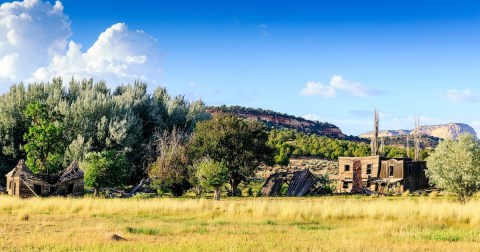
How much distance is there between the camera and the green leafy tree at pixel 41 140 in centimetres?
3734

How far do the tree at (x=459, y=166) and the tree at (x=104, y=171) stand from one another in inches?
873

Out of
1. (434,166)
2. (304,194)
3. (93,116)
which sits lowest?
(304,194)

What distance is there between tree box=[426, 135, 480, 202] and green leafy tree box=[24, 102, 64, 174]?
2748 centimetres

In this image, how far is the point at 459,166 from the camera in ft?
105

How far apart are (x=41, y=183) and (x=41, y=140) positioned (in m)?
3.29

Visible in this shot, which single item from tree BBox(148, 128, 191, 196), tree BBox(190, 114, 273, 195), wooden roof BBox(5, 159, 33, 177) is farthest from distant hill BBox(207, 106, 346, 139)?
wooden roof BBox(5, 159, 33, 177)

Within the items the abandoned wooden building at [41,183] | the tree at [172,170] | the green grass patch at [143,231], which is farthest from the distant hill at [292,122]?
the green grass patch at [143,231]

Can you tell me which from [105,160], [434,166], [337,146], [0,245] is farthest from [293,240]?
[337,146]

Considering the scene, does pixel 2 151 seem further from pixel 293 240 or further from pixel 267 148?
pixel 293 240

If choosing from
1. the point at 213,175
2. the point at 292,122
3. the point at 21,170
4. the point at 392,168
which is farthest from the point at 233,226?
the point at 292,122

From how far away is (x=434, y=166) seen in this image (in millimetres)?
33219

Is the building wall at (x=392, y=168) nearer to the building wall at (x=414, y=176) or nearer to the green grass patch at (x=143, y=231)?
the building wall at (x=414, y=176)

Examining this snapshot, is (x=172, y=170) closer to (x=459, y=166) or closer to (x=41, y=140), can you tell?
(x=41, y=140)

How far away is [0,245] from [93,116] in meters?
38.5
